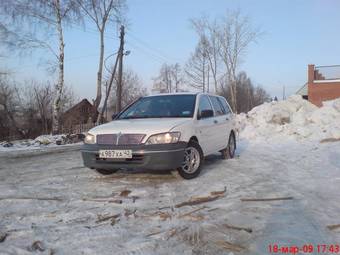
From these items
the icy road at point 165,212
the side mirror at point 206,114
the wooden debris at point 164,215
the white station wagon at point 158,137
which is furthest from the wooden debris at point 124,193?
the side mirror at point 206,114

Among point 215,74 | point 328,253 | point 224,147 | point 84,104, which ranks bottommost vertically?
point 328,253

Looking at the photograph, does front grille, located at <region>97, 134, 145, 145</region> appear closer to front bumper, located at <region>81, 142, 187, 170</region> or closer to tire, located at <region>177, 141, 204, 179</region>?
front bumper, located at <region>81, 142, 187, 170</region>

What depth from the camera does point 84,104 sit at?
3344cm

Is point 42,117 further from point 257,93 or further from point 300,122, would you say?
point 257,93

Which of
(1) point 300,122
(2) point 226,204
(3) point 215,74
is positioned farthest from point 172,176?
(3) point 215,74

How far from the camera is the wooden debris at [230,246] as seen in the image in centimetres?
341

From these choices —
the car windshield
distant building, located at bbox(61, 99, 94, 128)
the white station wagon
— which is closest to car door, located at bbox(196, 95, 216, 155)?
the white station wagon

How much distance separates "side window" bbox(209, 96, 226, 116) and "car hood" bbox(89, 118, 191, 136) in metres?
1.99

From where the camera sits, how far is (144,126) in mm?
6340

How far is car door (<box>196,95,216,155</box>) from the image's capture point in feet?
23.7

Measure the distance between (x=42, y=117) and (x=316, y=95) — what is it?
22.8 metres

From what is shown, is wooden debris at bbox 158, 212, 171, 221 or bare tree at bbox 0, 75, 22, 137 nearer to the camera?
wooden debris at bbox 158, 212, 171, 221

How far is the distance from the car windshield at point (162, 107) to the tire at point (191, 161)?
2.10 feet
